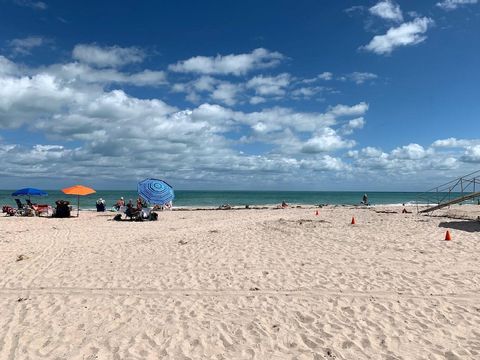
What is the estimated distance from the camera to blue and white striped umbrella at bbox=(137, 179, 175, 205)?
84.2 feet

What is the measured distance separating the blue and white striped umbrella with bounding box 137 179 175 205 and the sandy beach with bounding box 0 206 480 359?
12437 mm

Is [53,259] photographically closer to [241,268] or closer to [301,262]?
[241,268]

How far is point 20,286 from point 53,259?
2.78 metres

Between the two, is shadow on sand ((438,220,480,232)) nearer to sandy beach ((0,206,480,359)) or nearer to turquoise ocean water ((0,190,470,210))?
sandy beach ((0,206,480,359))

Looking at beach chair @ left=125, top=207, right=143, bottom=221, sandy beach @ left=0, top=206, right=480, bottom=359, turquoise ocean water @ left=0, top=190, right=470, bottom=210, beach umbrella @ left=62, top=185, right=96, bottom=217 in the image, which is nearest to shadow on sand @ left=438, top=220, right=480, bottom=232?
sandy beach @ left=0, top=206, right=480, bottom=359

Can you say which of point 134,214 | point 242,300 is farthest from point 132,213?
point 242,300

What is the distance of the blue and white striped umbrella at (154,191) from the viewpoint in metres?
25.7

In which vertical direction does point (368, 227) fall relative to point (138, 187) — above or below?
below

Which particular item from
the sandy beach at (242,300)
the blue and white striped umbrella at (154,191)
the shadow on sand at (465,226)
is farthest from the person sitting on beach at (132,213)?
the shadow on sand at (465,226)

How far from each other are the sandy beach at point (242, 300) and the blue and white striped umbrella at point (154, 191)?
40.8ft

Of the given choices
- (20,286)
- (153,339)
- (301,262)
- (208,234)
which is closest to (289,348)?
(153,339)

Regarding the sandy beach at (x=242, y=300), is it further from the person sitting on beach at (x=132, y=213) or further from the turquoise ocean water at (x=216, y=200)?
the turquoise ocean water at (x=216, y=200)

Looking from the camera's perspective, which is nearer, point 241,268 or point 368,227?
point 241,268

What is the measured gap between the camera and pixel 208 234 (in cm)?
1568
